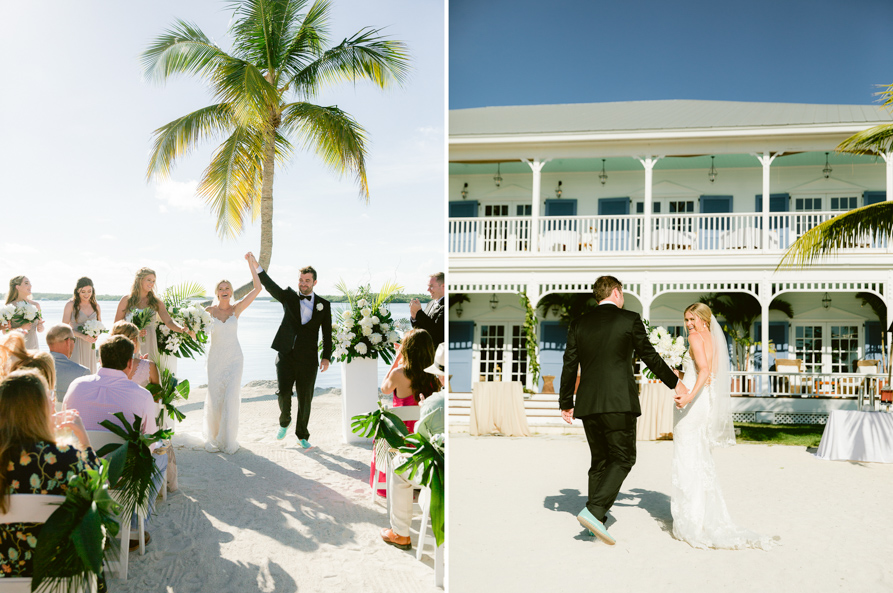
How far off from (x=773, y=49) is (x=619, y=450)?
18679 millimetres

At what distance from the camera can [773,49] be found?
18688 millimetres

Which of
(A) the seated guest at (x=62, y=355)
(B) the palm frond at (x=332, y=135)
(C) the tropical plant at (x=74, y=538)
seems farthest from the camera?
(B) the palm frond at (x=332, y=135)

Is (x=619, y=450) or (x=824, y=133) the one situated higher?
(x=824, y=133)

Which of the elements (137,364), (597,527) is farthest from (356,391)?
(597,527)

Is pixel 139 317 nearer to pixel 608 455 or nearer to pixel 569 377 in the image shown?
pixel 569 377

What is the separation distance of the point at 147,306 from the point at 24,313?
105 centimetres

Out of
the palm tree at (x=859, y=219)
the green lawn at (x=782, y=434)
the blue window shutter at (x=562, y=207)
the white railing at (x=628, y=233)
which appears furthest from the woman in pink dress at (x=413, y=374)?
the blue window shutter at (x=562, y=207)

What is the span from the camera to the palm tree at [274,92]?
31.5 ft

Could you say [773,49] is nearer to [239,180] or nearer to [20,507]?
[239,180]

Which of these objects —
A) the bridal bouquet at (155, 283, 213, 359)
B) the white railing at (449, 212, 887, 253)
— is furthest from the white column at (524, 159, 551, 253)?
the bridal bouquet at (155, 283, 213, 359)

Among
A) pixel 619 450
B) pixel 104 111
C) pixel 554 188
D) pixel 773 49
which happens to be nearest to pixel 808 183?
pixel 554 188

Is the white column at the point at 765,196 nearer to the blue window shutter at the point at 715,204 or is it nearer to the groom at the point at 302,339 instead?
the blue window shutter at the point at 715,204

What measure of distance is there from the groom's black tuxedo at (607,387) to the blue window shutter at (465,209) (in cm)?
1108

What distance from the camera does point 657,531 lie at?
4.41 m
